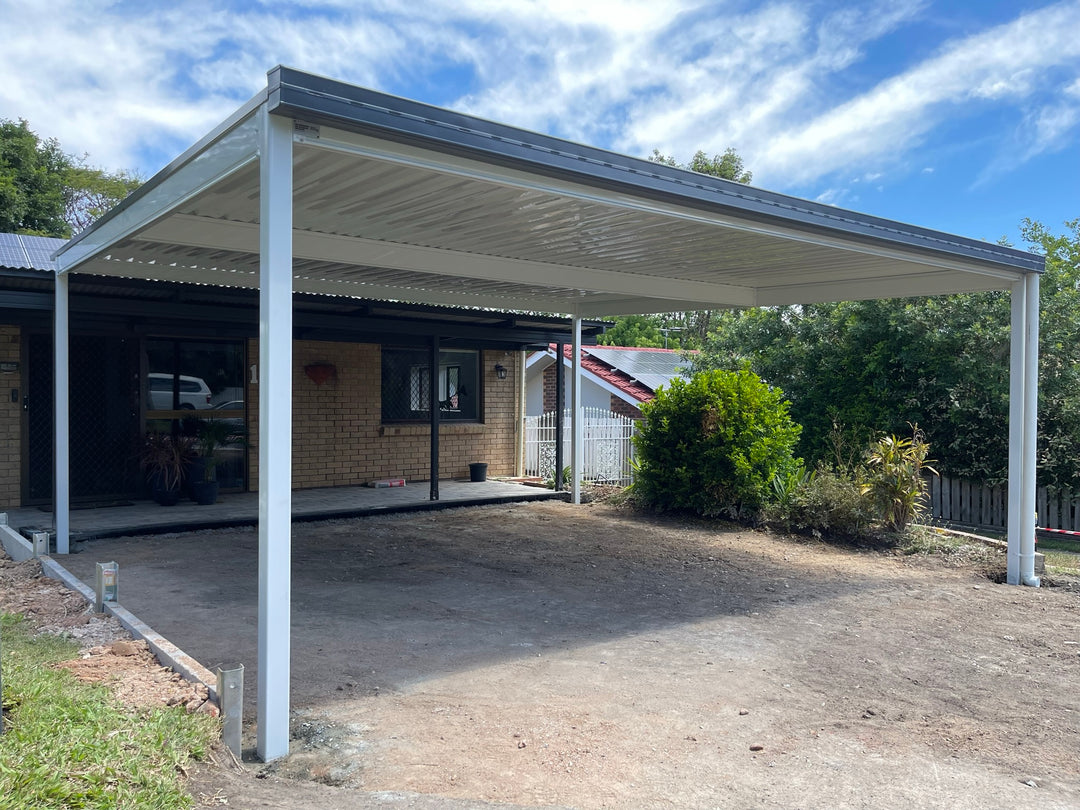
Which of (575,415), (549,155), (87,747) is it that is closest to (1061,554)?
(575,415)

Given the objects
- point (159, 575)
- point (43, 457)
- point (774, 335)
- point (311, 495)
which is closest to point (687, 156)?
point (774, 335)

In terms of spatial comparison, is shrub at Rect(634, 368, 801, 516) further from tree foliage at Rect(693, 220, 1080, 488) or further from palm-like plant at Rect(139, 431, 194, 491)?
palm-like plant at Rect(139, 431, 194, 491)

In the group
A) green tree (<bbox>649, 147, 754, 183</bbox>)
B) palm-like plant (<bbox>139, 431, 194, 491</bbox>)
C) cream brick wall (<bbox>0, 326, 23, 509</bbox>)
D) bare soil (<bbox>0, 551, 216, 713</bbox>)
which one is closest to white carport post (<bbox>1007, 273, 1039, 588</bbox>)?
bare soil (<bbox>0, 551, 216, 713</bbox>)

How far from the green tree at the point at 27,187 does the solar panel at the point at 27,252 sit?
15.1m

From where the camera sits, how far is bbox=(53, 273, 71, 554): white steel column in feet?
27.3

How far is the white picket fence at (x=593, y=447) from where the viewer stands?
15.4 meters

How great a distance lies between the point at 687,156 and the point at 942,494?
19.6 metres

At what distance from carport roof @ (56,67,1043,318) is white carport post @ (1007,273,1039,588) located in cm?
58

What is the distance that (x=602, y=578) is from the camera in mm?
8180

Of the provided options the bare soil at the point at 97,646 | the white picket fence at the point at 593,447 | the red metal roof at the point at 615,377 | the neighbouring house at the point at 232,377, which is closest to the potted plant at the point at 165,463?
the neighbouring house at the point at 232,377

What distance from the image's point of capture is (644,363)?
904 inches

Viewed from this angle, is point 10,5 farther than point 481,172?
Yes

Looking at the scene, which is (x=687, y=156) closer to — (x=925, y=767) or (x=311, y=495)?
(x=311, y=495)

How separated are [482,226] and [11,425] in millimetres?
7199
